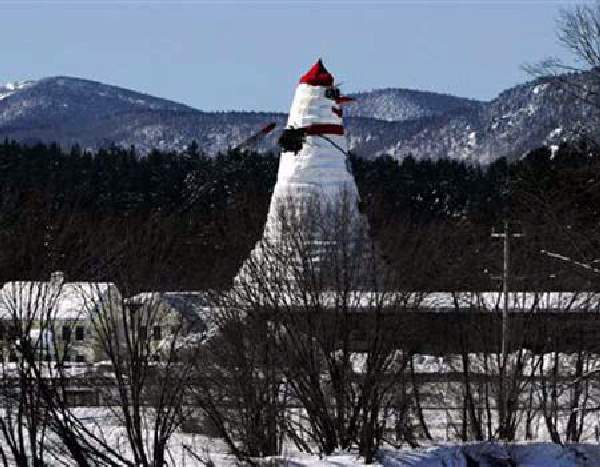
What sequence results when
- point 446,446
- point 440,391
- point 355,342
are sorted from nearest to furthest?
point 446,446
point 355,342
point 440,391

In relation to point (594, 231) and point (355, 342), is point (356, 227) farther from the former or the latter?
point (594, 231)

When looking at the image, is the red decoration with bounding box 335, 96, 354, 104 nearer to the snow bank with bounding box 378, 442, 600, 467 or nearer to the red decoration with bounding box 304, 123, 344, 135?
the red decoration with bounding box 304, 123, 344, 135

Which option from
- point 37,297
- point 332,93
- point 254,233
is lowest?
point 37,297

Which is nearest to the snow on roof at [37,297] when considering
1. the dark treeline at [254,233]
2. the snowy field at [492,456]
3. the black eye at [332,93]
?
the dark treeline at [254,233]

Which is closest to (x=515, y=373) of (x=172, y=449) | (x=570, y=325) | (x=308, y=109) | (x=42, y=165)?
(x=570, y=325)

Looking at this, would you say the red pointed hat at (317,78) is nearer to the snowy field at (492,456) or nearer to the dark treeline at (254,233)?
the dark treeline at (254,233)

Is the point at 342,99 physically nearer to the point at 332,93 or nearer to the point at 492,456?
the point at 332,93

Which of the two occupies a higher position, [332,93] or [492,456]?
[332,93]

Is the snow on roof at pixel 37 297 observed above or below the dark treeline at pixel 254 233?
below

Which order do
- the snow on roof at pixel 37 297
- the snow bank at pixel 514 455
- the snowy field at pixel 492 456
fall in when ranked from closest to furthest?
the snowy field at pixel 492 456
the snow bank at pixel 514 455
the snow on roof at pixel 37 297

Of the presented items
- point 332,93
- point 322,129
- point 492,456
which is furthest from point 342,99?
point 492,456

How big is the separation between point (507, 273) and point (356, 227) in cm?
279

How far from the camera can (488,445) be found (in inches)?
698

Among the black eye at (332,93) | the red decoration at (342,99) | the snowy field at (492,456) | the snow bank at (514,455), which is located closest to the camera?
the snowy field at (492,456)
